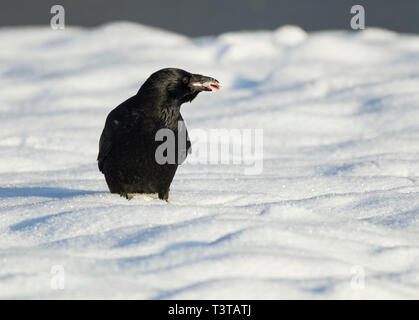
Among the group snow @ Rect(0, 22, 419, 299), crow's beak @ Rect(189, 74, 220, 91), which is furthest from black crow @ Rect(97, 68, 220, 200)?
snow @ Rect(0, 22, 419, 299)

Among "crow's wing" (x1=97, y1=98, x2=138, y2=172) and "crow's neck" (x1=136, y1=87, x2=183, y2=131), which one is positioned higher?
"crow's neck" (x1=136, y1=87, x2=183, y2=131)

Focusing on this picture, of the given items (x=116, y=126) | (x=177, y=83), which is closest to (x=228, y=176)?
(x=177, y=83)

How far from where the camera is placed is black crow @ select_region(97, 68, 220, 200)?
428cm

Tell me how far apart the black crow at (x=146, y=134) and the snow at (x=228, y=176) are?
0.11 m

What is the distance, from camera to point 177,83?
14.6ft

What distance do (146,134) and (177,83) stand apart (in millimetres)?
346

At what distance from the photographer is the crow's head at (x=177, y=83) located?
14.5ft

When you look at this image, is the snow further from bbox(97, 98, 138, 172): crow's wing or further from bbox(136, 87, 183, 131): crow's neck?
bbox(136, 87, 183, 131): crow's neck

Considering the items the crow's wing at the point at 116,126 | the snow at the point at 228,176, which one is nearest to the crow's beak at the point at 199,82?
the crow's wing at the point at 116,126

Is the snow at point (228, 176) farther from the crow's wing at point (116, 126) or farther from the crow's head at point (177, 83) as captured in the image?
the crow's head at point (177, 83)

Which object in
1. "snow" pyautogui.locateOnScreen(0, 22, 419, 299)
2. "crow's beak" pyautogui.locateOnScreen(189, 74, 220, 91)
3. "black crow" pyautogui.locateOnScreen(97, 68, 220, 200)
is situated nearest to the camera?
"snow" pyautogui.locateOnScreen(0, 22, 419, 299)

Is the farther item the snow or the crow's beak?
the crow's beak

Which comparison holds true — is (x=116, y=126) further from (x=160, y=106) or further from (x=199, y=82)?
(x=199, y=82)
